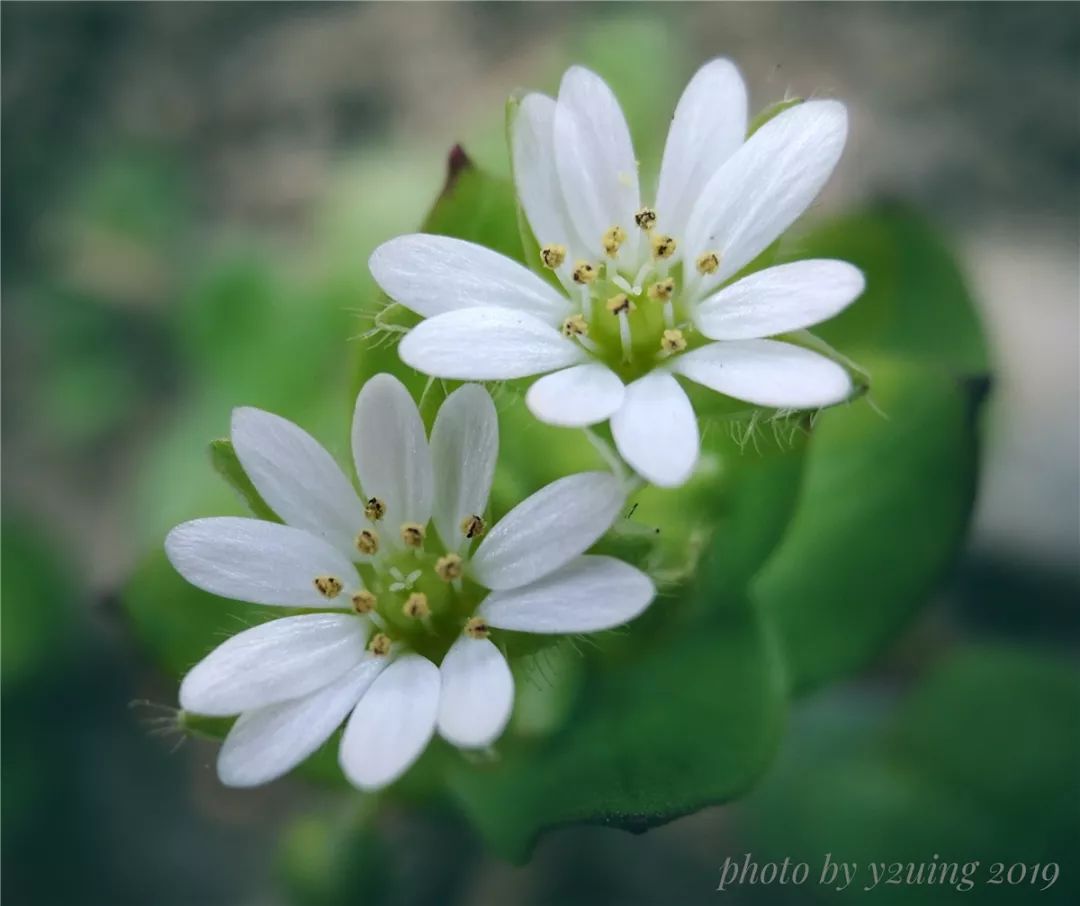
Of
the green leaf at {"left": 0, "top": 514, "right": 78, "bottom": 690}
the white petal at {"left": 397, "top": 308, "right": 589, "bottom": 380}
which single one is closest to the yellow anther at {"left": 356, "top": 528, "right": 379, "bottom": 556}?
the white petal at {"left": 397, "top": 308, "right": 589, "bottom": 380}

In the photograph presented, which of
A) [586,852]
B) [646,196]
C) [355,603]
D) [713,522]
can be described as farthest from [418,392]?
[586,852]

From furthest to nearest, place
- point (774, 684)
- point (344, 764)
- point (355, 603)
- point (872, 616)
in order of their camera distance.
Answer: point (872, 616) → point (774, 684) → point (355, 603) → point (344, 764)

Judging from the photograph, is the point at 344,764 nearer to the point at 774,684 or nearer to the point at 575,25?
the point at 774,684

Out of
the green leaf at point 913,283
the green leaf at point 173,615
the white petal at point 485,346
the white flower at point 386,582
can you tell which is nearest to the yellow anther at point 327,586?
Answer: the white flower at point 386,582

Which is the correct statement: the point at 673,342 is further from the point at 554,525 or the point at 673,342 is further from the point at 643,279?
the point at 554,525

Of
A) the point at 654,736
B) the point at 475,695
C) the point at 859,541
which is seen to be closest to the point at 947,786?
the point at 859,541

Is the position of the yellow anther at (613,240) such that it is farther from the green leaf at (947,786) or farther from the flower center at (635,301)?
the green leaf at (947,786)
